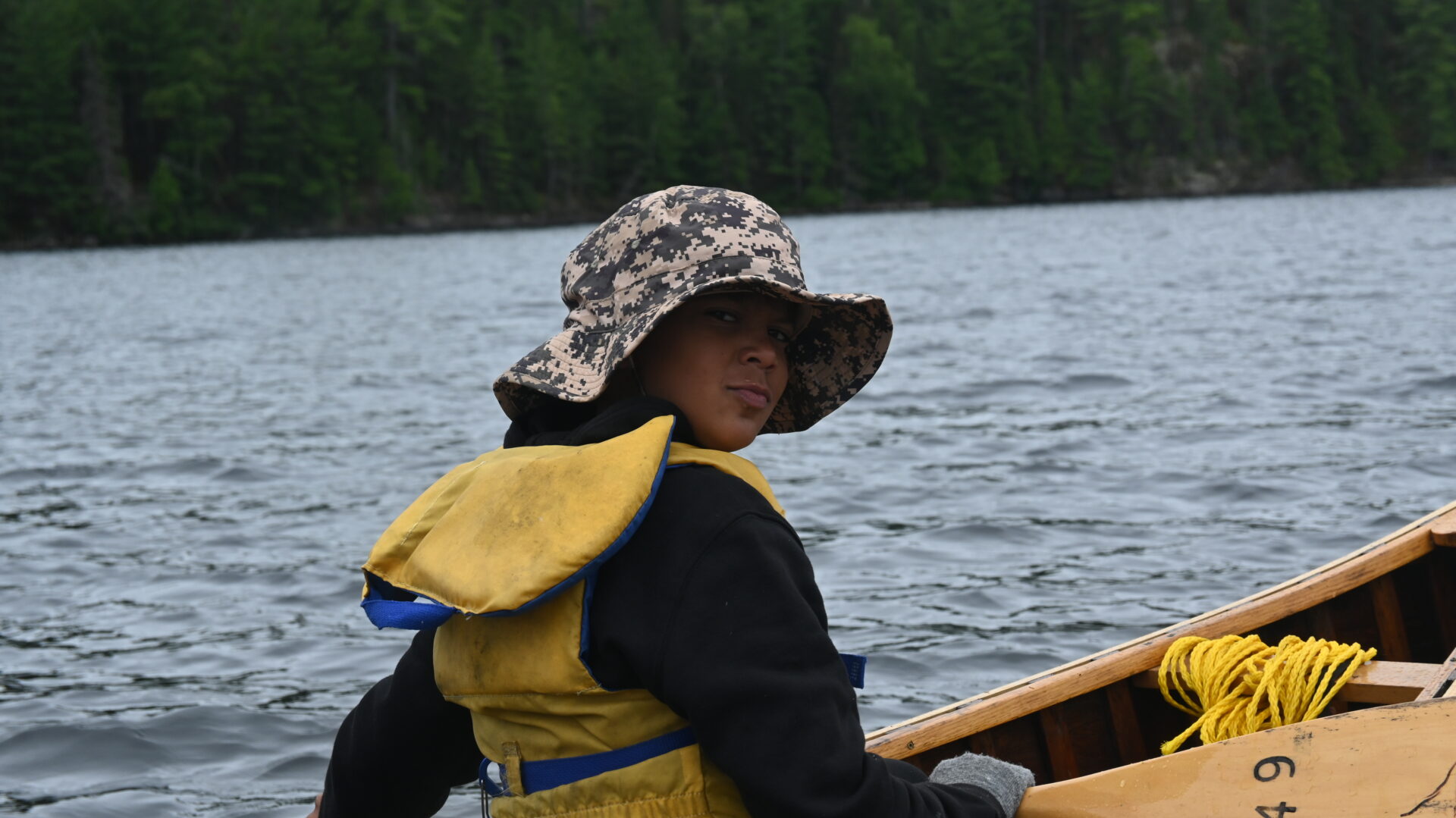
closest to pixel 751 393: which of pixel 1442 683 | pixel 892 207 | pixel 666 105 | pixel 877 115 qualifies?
pixel 1442 683

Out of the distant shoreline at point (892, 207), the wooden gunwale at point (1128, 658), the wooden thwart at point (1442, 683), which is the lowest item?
the wooden gunwale at point (1128, 658)

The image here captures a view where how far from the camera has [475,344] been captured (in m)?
20.1

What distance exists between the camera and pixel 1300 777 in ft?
7.83

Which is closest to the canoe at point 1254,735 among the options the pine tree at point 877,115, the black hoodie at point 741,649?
the black hoodie at point 741,649

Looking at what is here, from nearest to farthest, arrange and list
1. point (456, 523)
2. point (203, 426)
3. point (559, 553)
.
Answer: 1. point (559, 553)
2. point (456, 523)
3. point (203, 426)

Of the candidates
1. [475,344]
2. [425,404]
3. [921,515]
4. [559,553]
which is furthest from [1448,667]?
[475,344]

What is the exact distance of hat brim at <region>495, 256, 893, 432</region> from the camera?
2.01 meters

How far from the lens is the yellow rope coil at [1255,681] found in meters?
3.19

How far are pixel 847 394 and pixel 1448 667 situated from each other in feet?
5.79

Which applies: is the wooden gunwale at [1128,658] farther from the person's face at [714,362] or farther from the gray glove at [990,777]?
the person's face at [714,362]

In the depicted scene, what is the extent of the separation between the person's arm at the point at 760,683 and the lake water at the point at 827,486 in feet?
10.7

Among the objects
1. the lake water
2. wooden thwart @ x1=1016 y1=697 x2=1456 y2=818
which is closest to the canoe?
wooden thwart @ x1=1016 y1=697 x2=1456 y2=818

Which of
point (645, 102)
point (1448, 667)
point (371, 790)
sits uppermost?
point (645, 102)

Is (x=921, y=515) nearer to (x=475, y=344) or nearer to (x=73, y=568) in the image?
(x=73, y=568)
